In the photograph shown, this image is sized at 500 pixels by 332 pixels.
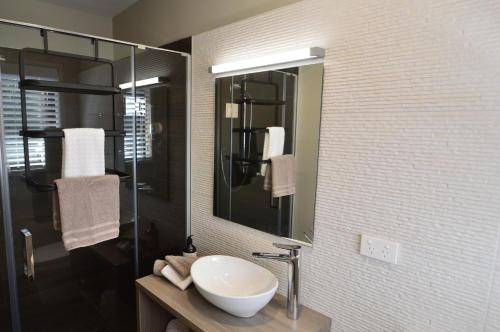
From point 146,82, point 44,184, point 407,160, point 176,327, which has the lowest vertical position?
point 176,327

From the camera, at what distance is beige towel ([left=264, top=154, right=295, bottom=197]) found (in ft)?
4.97

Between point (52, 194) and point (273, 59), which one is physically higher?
point (273, 59)

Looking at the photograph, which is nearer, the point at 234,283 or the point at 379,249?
the point at 379,249

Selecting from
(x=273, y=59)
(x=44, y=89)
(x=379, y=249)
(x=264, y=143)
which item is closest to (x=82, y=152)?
(x=44, y=89)

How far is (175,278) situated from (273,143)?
92cm

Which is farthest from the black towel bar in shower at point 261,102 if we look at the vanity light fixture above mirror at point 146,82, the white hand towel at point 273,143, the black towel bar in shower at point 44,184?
the black towel bar in shower at point 44,184

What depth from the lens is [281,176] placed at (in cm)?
157

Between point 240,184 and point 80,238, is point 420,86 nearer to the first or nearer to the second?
point 240,184

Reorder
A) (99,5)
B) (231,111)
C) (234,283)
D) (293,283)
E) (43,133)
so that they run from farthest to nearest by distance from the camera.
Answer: (99,5)
(231,111)
(234,283)
(43,133)
(293,283)

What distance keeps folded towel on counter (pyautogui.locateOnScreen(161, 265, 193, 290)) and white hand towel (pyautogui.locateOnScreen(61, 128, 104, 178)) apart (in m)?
0.65

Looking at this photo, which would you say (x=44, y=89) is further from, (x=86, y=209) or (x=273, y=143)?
(x=273, y=143)

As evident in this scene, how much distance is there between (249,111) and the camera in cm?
173

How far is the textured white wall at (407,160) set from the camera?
3.17 ft

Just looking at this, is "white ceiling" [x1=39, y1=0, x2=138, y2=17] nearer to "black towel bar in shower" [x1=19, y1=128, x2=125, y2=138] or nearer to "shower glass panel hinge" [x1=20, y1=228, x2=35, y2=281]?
"black towel bar in shower" [x1=19, y1=128, x2=125, y2=138]
